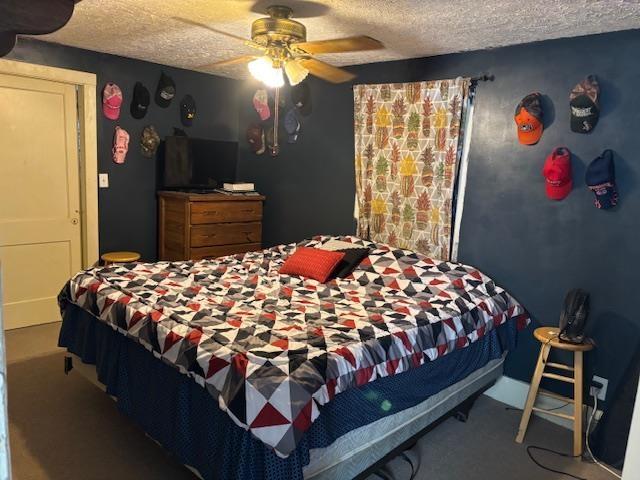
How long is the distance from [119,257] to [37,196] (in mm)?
793

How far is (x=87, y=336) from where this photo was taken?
2.77 meters

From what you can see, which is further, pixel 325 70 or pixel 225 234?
pixel 225 234

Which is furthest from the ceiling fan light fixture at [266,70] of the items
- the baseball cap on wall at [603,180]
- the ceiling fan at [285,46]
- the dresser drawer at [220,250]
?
the dresser drawer at [220,250]

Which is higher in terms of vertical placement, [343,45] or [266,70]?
[343,45]

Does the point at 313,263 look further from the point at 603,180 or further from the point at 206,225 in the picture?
the point at 603,180

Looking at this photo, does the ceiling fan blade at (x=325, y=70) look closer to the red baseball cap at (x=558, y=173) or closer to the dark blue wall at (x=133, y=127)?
the red baseball cap at (x=558, y=173)

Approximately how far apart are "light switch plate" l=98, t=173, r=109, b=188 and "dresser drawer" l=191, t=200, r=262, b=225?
0.76 meters

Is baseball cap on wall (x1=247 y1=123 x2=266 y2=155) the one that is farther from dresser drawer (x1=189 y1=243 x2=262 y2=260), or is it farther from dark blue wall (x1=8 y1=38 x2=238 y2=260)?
dresser drawer (x1=189 y1=243 x2=262 y2=260)

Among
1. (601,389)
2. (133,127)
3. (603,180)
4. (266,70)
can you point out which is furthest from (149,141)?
(601,389)

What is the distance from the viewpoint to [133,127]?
4359 mm

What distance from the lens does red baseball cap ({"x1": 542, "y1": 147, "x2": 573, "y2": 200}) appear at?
2.90 metres

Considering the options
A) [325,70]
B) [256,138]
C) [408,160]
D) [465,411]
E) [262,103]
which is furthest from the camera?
[256,138]

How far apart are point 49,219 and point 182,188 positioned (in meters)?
1.13

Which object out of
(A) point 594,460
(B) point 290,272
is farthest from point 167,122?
(A) point 594,460
